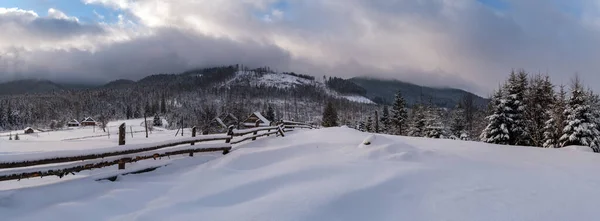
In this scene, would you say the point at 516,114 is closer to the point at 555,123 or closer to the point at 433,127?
the point at 555,123

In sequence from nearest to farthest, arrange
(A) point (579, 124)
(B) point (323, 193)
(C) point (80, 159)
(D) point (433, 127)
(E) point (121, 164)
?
1. (B) point (323, 193)
2. (C) point (80, 159)
3. (E) point (121, 164)
4. (A) point (579, 124)
5. (D) point (433, 127)

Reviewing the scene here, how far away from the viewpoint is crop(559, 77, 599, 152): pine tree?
2362 centimetres

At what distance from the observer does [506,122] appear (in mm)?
28641

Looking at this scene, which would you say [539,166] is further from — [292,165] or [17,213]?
[17,213]

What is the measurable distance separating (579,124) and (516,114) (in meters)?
5.21

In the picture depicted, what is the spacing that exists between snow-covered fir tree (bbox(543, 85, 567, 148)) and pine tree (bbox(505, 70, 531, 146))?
1613 millimetres

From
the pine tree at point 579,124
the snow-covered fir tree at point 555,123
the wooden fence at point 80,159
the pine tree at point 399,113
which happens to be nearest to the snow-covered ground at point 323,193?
the wooden fence at point 80,159

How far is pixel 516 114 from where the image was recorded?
2886cm

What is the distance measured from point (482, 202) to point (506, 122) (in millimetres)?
25489

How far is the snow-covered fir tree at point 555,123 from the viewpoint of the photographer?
83.5 ft

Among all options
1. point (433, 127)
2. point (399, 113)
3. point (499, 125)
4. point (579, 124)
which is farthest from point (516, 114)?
point (399, 113)

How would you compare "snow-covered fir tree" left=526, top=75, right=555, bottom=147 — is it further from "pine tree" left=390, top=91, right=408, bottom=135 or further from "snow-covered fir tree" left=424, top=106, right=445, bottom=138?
"pine tree" left=390, top=91, right=408, bottom=135

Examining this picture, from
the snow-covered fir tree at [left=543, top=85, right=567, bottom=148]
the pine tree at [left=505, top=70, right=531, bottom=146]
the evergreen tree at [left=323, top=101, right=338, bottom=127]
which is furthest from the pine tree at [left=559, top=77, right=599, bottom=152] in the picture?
the evergreen tree at [left=323, top=101, right=338, bottom=127]

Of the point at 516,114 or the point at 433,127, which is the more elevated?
the point at 516,114
